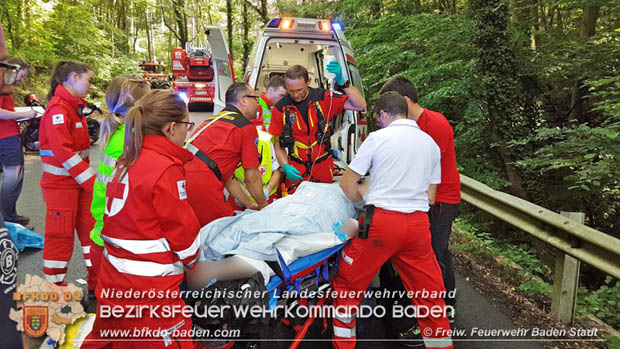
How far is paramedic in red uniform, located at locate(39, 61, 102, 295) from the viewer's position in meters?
3.10

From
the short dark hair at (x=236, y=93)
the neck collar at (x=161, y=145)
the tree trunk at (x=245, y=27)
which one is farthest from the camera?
the tree trunk at (x=245, y=27)

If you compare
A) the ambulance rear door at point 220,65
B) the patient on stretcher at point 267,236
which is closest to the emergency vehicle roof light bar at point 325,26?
the ambulance rear door at point 220,65

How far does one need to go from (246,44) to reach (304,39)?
17862 mm

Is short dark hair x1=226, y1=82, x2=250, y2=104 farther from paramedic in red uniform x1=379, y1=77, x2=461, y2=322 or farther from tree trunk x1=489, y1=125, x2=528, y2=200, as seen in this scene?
tree trunk x1=489, y1=125, x2=528, y2=200

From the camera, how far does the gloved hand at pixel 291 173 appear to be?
13.9ft

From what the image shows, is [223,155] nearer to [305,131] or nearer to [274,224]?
[274,224]

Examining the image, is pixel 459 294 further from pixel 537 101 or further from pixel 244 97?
pixel 537 101

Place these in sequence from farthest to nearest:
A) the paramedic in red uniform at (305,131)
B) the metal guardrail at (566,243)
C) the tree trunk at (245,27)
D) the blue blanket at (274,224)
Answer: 1. the tree trunk at (245,27)
2. the paramedic in red uniform at (305,131)
3. the metal guardrail at (566,243)
4. the blue blanket at (274,224)

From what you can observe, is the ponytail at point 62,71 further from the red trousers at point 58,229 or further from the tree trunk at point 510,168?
the tree trunk at point 510,168

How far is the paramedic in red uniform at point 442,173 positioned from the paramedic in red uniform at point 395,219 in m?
0.40

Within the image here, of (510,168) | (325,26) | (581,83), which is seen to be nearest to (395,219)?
(325,26)

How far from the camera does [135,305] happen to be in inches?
73.0

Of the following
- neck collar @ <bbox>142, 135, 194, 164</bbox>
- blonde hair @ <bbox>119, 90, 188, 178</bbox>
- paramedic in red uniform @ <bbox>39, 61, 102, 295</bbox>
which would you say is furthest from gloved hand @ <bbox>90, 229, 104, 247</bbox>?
neck collar @ <bbox>142, 135, 194, 164</bbox>

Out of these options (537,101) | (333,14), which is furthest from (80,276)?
(333,14)
